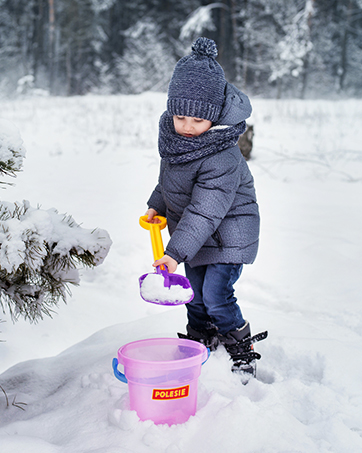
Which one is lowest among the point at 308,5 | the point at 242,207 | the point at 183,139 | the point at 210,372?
the point at 210,372

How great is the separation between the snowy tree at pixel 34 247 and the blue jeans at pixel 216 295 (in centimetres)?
59

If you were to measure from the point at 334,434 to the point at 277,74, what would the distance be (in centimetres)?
1533

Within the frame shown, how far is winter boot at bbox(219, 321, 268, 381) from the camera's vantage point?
5.45 feet

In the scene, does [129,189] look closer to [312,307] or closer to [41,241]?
[312,307]

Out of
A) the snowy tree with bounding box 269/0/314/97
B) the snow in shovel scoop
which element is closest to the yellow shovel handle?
the snow in shovel scoop

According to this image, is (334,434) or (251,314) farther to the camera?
(251,314)

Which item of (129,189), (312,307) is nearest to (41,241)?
(312,307)

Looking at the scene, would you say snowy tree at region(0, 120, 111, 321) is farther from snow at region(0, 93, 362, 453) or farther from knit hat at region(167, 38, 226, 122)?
knit hat at region(167, 38, 226, 122)

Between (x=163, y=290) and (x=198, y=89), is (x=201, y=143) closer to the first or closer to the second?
(x=198, y=89)

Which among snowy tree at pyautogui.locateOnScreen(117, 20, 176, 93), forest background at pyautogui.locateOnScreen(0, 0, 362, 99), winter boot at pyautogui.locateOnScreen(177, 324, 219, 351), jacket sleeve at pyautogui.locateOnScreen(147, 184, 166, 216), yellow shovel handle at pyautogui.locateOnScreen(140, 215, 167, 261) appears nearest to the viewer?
yellow shovel handle at pyautogui.locateOnScreen(140, 215, 167, 261)

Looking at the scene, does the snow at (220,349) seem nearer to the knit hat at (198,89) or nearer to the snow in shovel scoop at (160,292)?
the snow in shovel scoop at (160,292)

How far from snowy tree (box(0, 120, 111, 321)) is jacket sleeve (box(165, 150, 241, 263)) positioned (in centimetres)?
30

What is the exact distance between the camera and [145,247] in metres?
3.15

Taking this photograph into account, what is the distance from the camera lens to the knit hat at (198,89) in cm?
153
